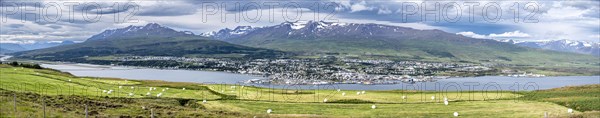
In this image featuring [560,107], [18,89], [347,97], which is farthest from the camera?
[347,97]

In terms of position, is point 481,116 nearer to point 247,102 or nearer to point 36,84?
point 247,102

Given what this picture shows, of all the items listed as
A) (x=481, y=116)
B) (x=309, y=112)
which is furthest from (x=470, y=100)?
(x=309, y=112)

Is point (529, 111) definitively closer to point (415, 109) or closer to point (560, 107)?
point (560, 107)

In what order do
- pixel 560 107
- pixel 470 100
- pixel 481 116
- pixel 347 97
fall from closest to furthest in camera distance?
pixel 481 116
pixel 560 107
pixel 470 100
pixel 347 97

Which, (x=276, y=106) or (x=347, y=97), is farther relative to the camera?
(x=347, y=97)

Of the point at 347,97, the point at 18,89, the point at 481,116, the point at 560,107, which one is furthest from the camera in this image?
the point at 347,97

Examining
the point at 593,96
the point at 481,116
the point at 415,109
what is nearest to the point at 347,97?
the point at 415,109
